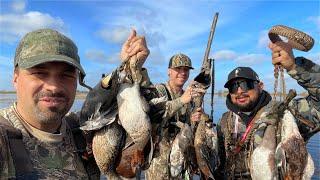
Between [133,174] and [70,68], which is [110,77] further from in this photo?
[133,174]

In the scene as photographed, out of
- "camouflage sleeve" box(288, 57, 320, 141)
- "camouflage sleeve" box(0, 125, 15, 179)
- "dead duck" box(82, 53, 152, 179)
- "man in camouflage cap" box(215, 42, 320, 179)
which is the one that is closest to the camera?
"camouflage sleeve" box(0, 125, 15, 179)

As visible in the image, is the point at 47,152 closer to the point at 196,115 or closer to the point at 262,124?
the point at 196,115

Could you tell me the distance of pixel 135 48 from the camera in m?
2.99

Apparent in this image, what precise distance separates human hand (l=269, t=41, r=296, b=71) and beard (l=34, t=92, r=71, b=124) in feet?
8.08

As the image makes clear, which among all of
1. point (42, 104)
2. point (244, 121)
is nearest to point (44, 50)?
point (42, 104)

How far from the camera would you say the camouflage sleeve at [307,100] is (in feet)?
14.9

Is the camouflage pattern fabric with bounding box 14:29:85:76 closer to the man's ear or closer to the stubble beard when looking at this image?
the man's ear

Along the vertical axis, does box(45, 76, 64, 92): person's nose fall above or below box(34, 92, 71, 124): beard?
above

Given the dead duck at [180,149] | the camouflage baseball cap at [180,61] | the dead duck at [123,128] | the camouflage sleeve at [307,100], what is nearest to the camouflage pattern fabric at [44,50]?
the dead duck at [123,128]

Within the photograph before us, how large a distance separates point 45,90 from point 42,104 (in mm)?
105

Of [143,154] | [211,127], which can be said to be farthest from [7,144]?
[211,127]

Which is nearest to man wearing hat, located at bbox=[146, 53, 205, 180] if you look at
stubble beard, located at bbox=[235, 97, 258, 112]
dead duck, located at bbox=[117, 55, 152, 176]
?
dead duck, located at bbox=[117, 55, 152, 176]

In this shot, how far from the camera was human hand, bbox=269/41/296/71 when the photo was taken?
13.6 feet

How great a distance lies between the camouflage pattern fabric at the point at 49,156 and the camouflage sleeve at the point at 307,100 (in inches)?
111
